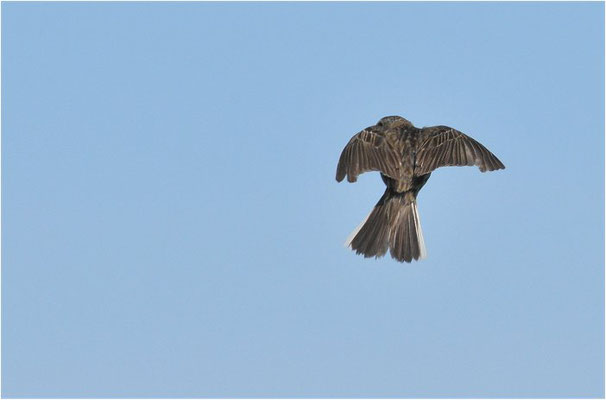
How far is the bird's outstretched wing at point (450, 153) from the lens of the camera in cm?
2002

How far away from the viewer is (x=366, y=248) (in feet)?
69.4

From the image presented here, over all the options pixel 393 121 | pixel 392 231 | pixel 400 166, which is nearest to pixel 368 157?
pixel 400 166

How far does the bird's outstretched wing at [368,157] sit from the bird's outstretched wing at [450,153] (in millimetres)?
377

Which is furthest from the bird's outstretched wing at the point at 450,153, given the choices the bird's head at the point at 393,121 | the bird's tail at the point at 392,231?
the bird's head at the point at 393,121

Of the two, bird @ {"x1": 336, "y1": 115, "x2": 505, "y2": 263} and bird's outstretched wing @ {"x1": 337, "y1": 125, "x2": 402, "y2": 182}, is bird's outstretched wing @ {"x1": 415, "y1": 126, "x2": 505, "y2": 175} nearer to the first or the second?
bird @ {"x1": 336, "y1": 115, "x2": 505, "y2": 263}

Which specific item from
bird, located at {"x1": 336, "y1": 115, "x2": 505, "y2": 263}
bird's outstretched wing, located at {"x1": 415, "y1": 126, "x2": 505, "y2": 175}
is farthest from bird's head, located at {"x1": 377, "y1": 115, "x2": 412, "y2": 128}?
bird's outstretched wing, located at {"x1": 415, "y1": 126, "x2": 505, "y2": 175}

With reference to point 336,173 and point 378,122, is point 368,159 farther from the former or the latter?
point 378,122

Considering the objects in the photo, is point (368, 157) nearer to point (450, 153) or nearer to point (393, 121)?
point (450, 153)

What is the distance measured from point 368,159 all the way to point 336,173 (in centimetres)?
58

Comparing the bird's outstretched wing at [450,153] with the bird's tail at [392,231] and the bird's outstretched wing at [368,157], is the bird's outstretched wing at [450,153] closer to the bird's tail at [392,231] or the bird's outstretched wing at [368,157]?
the bird's outstretched wing at [368,157]

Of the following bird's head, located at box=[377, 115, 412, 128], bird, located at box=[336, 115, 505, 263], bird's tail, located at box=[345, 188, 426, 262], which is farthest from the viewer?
bird's head, located at box=[377, 115, 412, 128]

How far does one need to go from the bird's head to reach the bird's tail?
105cm

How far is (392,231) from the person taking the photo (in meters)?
21.3

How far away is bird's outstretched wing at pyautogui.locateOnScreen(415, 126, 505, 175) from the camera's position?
788 inches
